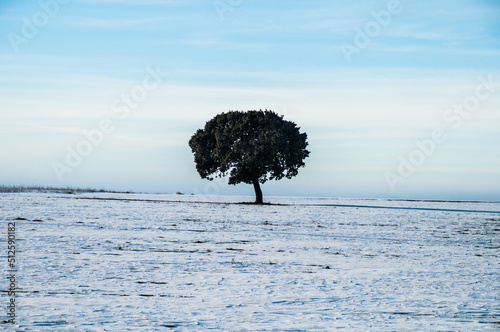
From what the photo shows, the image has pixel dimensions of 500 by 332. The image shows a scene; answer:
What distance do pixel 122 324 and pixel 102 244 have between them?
8.23 metres

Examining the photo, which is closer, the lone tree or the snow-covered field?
the snow-covered field

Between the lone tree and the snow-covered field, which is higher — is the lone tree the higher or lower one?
the higher one

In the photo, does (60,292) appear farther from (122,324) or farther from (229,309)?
(229,309)

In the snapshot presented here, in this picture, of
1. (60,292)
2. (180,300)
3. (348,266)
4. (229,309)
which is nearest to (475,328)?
(229,309)

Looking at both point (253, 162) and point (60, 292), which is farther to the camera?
point (253, 162)

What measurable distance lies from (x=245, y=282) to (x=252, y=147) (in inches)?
1509

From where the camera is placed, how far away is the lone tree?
47.7m

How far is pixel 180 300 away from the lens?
8.30 m

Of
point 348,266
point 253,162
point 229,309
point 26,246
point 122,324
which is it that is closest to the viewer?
point 122,324

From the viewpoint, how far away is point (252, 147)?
48062 millimetres

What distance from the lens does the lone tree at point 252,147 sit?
47656 mm

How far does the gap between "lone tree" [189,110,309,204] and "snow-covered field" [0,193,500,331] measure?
29.4 m

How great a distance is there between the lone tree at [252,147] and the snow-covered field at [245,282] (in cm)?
2935

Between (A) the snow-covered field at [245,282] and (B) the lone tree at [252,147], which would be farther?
(B) the lone tree at [252,147]
